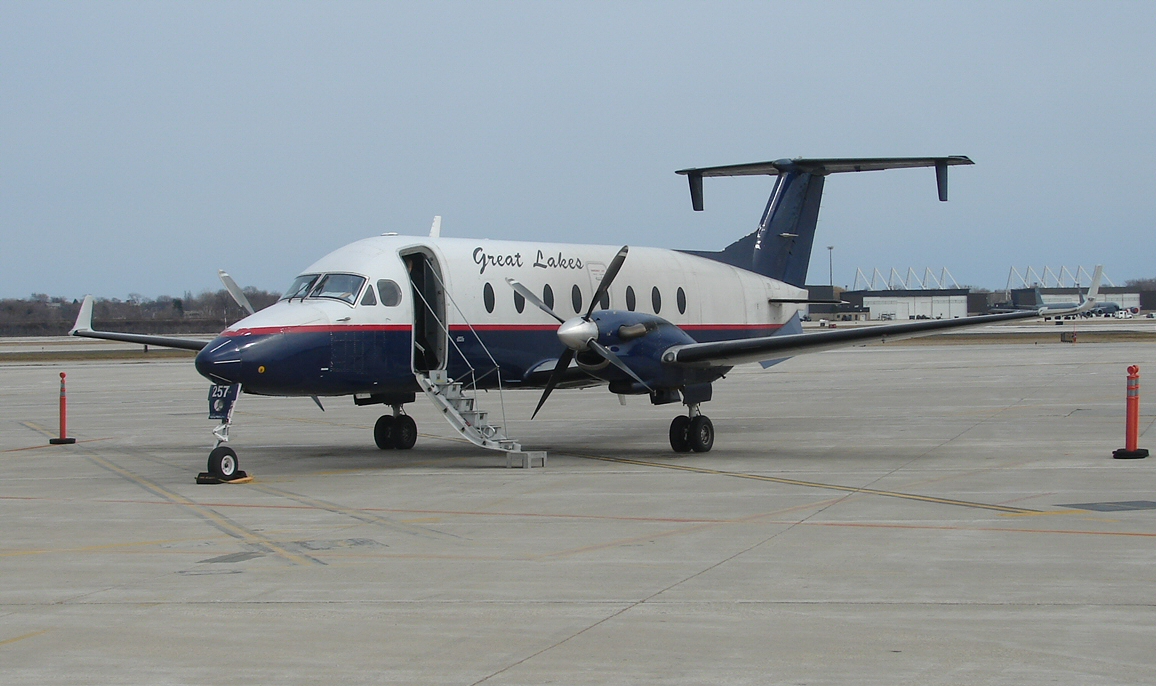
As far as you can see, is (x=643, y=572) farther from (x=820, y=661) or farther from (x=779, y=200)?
(x=779, y=200)

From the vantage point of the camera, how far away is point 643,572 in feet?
29.6

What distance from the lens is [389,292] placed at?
56.8 ft

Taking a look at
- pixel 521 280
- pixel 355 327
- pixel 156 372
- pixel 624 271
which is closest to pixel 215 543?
pixel 355 327

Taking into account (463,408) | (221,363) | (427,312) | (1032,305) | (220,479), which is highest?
(1032,305)

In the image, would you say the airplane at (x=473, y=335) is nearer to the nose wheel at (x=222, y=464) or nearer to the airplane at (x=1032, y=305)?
the nose wheel at (x=222, y=464)

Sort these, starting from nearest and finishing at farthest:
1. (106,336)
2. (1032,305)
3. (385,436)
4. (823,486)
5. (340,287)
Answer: (823,486)
(340,287)
(385,436)
(106,336)
(1032,305)

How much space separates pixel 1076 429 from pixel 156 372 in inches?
1592

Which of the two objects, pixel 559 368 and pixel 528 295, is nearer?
pixel 559 368

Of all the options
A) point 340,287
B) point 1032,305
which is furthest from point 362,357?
point 1032,305

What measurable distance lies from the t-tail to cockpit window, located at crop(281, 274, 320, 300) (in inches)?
352

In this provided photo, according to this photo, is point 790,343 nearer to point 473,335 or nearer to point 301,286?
point 473,335

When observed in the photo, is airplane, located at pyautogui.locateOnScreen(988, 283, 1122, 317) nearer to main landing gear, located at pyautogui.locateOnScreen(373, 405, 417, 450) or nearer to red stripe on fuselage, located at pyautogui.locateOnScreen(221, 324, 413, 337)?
main landing gear, located at pyautogui.locateOnScreen(373, 405, 417, 450)

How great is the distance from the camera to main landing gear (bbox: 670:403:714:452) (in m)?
18.5

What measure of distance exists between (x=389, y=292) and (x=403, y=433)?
11.5 feet
